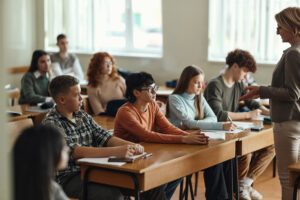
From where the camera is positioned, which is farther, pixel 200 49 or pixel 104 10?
pixel 104 10

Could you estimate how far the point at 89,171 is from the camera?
3.74m

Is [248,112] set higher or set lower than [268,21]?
lower

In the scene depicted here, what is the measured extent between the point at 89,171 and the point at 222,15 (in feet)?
15.4

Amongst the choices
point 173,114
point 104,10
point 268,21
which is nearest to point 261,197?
point 173,114

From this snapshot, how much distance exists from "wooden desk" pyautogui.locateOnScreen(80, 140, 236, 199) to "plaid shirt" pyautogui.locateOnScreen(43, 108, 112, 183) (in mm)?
223

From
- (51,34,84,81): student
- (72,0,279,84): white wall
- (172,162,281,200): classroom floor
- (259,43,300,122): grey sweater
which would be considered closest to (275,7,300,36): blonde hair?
(259,43,300,122): grey sweater

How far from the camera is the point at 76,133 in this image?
3986mm

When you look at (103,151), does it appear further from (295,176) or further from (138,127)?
(295,176)

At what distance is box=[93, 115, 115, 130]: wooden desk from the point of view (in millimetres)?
5311

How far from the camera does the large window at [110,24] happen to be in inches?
349

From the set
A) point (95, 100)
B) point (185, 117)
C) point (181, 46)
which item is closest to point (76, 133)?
point (185, 117)

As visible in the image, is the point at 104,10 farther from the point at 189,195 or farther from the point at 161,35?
the point at 189,195

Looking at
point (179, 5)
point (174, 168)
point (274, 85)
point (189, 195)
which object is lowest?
point (189, 195)

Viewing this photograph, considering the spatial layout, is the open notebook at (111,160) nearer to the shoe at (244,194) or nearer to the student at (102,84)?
the shoe at (244,194)
